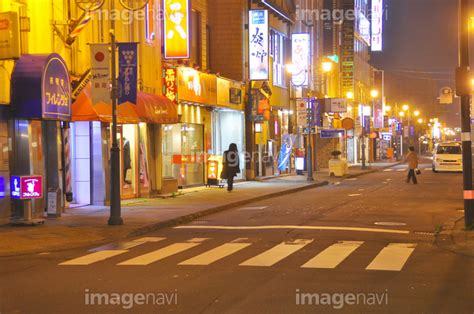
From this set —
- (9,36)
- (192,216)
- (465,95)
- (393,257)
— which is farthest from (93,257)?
(465,95)

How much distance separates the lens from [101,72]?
16.0m

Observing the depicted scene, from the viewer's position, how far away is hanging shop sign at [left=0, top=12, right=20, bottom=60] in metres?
14.8

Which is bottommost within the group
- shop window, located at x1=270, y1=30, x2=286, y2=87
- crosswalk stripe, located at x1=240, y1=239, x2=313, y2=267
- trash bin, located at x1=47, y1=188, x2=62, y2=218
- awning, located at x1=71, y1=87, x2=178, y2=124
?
crosswalk stripe, located at x1=240, y1=239, x2=313, y2=267

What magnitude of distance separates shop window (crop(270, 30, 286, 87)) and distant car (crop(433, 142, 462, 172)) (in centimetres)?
1145

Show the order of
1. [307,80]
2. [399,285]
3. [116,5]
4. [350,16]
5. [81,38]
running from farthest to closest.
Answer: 1. [350,16]
2. [307,80]
3. [116,5]
4. [81,38]
5. [399,285]

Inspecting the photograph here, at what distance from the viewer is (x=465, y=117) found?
48.4 feet

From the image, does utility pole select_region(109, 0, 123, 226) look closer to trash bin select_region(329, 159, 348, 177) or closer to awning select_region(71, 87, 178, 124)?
awning select_region(71, 87, 178, 124)

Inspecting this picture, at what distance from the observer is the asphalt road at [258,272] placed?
8.21m

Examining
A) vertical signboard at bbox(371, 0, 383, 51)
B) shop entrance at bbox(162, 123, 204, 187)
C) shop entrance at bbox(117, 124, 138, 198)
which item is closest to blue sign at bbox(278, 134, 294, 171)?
shop entrance at bbox(162, 123, 204, 187)

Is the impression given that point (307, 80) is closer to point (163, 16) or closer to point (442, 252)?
point (163, 16)

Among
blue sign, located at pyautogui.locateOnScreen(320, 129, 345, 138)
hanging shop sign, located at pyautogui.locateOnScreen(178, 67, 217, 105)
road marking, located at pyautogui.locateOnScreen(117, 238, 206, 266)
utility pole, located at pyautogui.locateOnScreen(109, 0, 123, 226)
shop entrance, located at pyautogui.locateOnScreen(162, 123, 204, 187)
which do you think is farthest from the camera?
blue sign, located at pyautogui.locateOnScreen(320, 129, 345, 138)

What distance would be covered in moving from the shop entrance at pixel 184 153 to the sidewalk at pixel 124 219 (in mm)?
1062

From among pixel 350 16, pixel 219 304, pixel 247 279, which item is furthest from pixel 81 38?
pixel 350 16

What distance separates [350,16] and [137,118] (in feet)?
128
